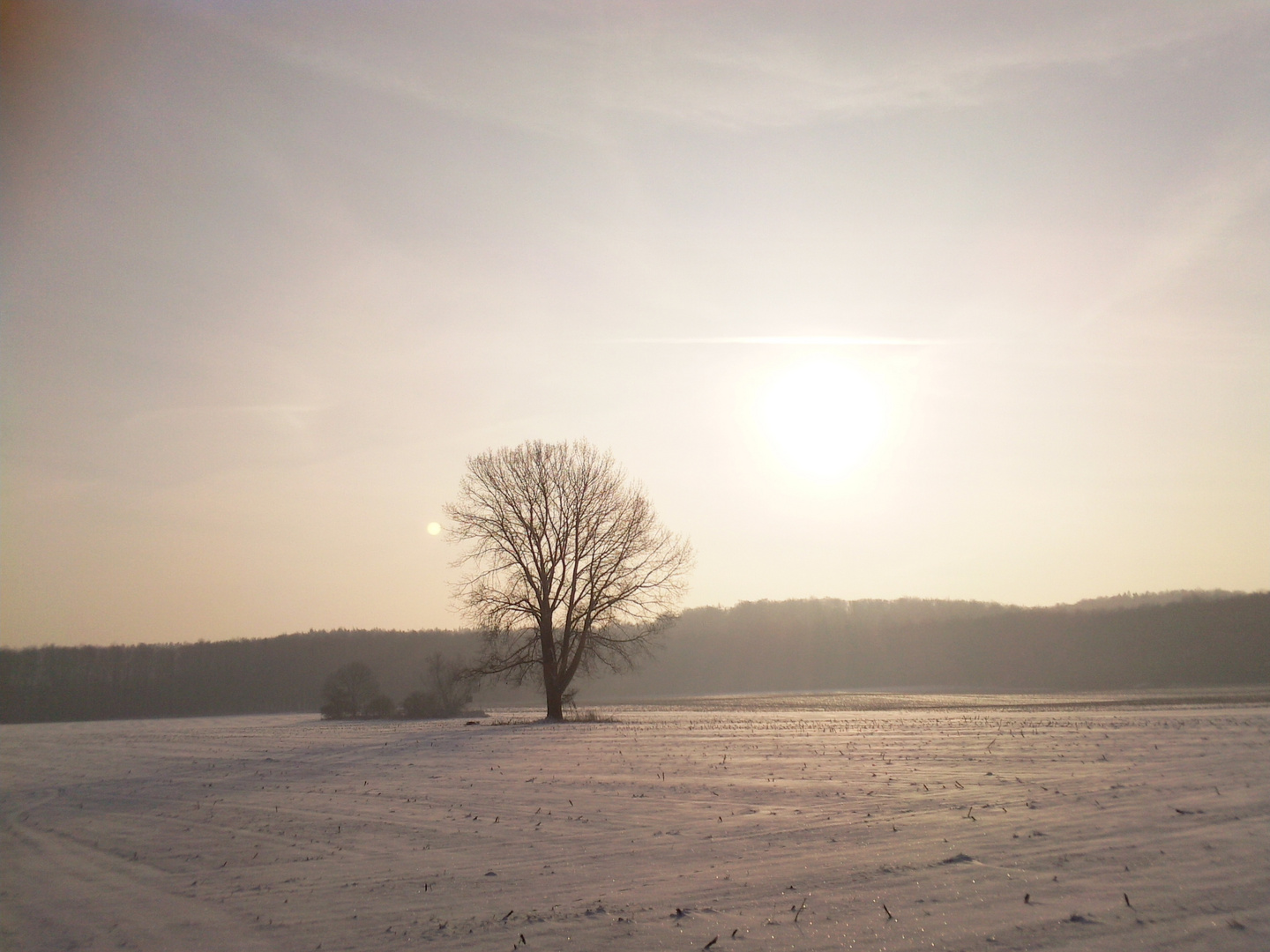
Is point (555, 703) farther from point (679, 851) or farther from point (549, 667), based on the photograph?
point (679, 851)

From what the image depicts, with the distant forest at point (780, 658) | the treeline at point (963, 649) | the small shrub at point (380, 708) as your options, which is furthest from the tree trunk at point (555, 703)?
the distant forest at point (780, 658)

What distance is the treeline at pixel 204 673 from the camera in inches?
Result: 3780

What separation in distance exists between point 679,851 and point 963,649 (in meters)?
98.4

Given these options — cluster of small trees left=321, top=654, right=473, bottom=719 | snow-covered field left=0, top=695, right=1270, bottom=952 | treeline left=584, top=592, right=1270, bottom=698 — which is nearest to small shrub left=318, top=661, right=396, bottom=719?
cluster of small trees left=321, top=654, right=473, bottom=719

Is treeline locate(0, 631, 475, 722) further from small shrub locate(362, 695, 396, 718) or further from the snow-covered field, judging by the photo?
the snow-covered field

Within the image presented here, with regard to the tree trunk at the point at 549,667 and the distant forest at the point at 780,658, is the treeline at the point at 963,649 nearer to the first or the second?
the distant forest at the point at 780,658

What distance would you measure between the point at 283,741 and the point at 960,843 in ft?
82.4

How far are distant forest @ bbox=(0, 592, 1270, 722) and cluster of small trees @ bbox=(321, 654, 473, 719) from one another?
14460mm

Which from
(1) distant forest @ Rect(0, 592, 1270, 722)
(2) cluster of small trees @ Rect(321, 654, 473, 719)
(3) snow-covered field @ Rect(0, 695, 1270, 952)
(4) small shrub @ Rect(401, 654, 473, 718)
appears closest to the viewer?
(3) snow-covered field @ Rect(0, 695, 1270, 952)

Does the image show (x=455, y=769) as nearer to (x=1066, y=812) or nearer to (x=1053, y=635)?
(x=1066, y=812)

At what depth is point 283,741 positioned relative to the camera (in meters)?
27.4

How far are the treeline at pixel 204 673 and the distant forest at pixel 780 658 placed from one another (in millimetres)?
347

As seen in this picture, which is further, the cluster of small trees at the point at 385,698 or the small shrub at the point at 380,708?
the small shrub at the point at 380,708

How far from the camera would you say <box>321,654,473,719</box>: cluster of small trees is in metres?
54.3
